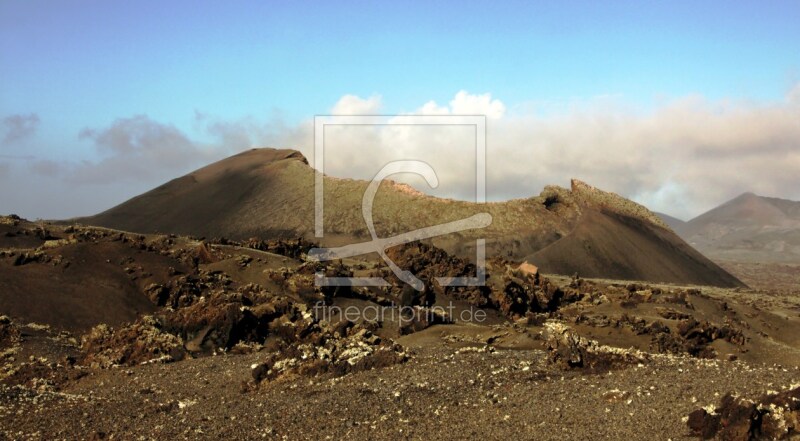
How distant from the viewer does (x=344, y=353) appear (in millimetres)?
15062

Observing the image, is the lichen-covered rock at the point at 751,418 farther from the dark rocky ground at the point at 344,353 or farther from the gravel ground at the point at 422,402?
the gravel ground at the point at 422,402

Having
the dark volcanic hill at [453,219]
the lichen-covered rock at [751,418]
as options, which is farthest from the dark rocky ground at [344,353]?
the dark volcanic hill at [453,219]

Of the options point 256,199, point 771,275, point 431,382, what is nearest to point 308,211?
point 256,199

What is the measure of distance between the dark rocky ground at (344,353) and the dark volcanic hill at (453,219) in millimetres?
18334

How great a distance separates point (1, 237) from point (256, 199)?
3011cm

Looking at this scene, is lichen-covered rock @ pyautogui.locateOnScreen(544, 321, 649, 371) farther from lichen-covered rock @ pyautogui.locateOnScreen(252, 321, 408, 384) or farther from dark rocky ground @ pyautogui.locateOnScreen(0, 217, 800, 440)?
lichen-covered rock @ pyautogui.locateOnScreen(252, 321, 408, 384)

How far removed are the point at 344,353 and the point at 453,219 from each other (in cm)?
4171

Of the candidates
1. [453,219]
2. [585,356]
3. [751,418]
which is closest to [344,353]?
[585,356]

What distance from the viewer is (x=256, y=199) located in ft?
196

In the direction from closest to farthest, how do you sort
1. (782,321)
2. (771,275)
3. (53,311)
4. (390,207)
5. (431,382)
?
1. (431,382)
2. (53,311)
3. (782,321)
4. (390,207)
5. (771,275)

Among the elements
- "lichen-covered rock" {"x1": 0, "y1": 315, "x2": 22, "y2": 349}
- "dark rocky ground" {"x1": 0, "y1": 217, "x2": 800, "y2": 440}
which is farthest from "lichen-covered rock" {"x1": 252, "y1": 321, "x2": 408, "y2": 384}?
"lichen-covered rock" {"x1": 0, "y1": 315, "x2": 22, "y2": 349}

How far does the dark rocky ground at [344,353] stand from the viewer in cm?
1084

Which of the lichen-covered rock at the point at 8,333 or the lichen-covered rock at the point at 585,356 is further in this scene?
the lichen-covered rock at the point at 8,333

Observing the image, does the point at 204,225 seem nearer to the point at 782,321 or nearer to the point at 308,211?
the point at 308,211
